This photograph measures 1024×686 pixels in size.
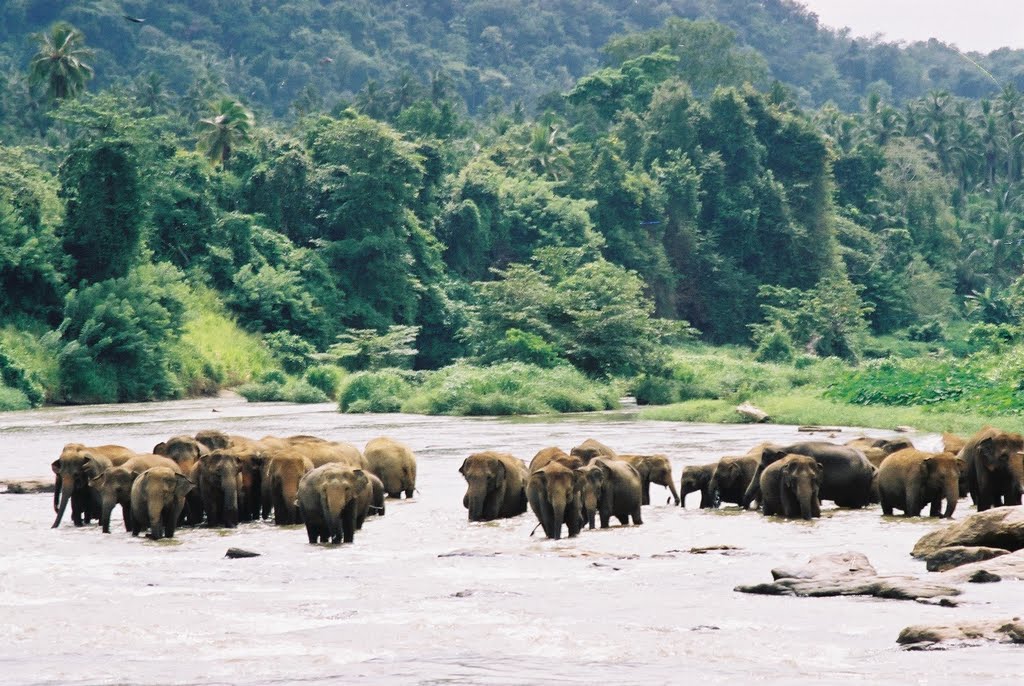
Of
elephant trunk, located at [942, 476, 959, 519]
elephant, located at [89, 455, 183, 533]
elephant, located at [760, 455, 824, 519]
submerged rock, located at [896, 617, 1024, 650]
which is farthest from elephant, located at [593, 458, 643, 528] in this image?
submerged rock, located at [896, 617, 1024, 650]

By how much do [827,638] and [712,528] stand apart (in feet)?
21.0

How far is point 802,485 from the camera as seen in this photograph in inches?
683

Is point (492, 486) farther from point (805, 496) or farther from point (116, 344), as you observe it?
point (116, 344)

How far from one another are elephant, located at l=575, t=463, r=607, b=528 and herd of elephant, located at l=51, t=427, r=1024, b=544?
0.04 feet

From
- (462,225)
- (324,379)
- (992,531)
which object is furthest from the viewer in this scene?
(462,225)

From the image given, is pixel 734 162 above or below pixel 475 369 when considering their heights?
above

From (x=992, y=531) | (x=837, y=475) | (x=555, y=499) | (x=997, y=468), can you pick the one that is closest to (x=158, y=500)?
(x=555, y=499)

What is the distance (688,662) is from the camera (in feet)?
32.4

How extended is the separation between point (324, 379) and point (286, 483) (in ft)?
124

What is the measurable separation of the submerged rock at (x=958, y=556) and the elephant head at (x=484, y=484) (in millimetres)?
5824

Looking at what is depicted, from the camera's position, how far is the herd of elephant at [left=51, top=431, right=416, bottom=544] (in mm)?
15727

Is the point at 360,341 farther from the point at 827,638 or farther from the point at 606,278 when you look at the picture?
the point at 827,638

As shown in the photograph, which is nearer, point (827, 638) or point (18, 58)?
point (827, 638)

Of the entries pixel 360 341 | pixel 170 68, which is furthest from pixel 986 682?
pixel 170 68
